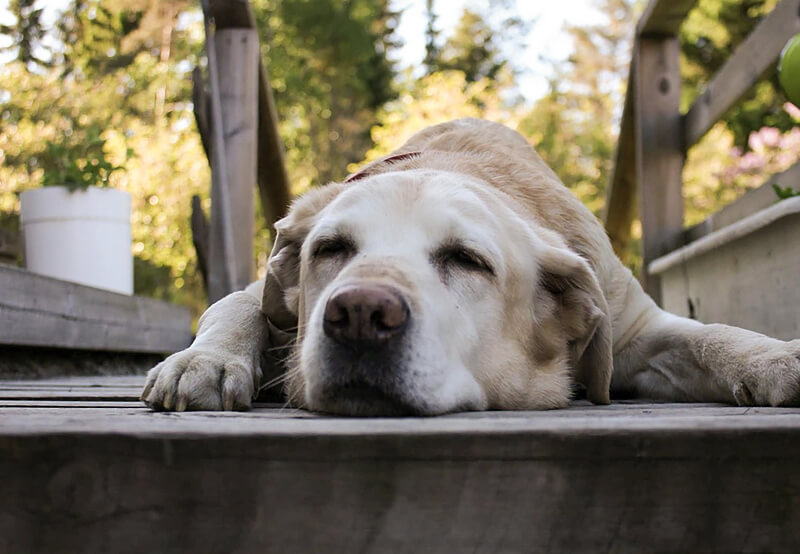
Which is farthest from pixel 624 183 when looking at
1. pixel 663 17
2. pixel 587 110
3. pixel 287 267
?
pixel 587 110

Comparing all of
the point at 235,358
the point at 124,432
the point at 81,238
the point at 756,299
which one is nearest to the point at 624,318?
the point at 756,299

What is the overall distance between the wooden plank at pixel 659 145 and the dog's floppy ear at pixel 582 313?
2713 mm

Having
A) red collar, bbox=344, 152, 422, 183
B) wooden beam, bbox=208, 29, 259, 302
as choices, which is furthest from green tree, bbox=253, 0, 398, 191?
red collar, bbox=344, 152, 422, 183

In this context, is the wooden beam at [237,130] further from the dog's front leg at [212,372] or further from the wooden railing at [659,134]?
the wooden railing at [659,134]

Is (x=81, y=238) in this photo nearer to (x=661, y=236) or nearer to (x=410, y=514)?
(x=661, y=236)

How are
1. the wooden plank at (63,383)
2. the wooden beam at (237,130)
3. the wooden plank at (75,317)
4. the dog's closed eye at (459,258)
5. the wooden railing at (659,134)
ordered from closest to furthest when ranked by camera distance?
1. the dog's closed eye at (459,258)
2. the wooden plank at (63,383)
3. the wooden plank at (75,317)
4. the wooden beam at (237,130)
5. the wooden railing at (659,134)

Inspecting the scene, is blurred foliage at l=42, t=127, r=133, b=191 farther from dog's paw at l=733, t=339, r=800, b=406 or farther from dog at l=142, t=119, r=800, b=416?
dog's paw at l=733, t=339, r=800, b=406

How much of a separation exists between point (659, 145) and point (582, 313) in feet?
9.41

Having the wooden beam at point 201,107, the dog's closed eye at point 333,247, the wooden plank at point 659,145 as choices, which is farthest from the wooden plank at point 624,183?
the dog's closed eye at point 333,247

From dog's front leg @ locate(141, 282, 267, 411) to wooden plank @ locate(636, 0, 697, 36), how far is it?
3.22 m

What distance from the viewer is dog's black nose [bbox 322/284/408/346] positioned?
1.57 m

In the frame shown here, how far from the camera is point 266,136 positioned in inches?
205

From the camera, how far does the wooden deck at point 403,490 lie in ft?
3.33

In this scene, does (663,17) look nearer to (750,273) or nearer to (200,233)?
(750,273)
